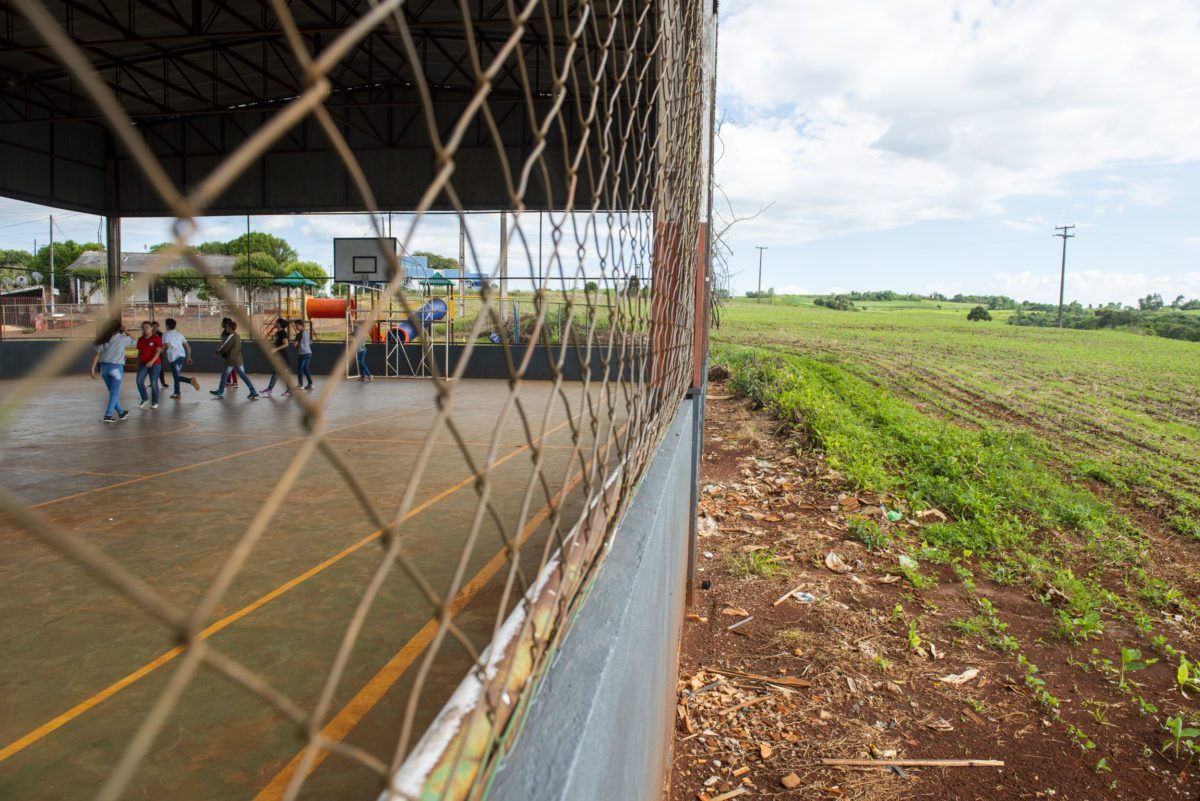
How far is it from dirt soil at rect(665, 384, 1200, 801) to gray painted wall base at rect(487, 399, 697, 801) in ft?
4.72

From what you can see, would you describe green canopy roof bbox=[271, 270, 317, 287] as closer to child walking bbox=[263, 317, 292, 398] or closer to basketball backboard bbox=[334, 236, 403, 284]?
basketball backboard bbox=[334, 236, 403, 284]

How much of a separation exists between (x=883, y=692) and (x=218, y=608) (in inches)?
141

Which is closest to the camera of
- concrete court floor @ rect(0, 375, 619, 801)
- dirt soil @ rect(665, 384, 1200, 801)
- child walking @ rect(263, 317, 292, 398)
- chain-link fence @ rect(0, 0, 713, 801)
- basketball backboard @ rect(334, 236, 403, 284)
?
chain-link fence @ rect(0, 0, 713, 801)

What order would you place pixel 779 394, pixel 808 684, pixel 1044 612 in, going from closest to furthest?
pixel 808 684, pixel 1044 612, pixel 779 394

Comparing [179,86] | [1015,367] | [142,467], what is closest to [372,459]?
[142,467]

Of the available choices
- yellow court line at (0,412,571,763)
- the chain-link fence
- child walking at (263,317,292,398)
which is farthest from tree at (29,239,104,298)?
yellow court line at (0,412,571,763)

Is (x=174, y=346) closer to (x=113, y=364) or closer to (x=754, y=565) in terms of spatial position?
(x=113, y=364)

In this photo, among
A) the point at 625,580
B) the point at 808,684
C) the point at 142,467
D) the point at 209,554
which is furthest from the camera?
the point at 142,467

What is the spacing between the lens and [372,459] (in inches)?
329

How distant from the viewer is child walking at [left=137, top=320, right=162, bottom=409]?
11680 millimetres

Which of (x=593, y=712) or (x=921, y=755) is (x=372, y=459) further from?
(x=593, y=712)

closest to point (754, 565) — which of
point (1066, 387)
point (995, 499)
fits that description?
point (995, 499)

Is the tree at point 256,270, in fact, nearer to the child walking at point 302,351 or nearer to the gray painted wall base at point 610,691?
the child walking at point 302,351

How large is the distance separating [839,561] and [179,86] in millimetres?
18193
